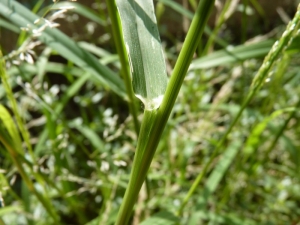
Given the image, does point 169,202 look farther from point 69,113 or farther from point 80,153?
point 69,113

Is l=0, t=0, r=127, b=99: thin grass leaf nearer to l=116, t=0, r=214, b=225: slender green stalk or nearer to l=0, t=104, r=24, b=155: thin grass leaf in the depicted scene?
l=0, t=104, r=24, b=155: thin grass leaf

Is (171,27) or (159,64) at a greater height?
(159,64)

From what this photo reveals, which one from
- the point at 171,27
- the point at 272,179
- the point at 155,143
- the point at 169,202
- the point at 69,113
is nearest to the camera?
the point at 155,143

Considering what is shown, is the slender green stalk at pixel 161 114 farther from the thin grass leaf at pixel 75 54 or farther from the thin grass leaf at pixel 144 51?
the thin grass leaf at pixel 75 54

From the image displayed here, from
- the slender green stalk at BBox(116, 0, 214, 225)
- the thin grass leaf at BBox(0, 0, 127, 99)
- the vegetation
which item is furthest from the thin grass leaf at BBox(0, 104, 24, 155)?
the slender green stalk at BBox(116, 0, 214, 225)

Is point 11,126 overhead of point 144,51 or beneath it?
beneath

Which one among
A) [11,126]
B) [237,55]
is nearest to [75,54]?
[11,126]

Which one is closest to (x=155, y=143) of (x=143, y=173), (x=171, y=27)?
(x=143, y=173)

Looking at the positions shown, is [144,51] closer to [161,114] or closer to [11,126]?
[161,114]
